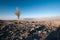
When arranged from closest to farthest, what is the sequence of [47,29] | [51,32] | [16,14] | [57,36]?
[57,36], [51,32], [47,29], [16,14]

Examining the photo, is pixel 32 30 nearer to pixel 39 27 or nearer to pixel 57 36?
pixel 39 27

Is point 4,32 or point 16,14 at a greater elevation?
point 16,14

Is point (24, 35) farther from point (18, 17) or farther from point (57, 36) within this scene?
point (18, 17)

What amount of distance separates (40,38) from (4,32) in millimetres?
4246

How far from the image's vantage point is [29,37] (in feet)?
34.6

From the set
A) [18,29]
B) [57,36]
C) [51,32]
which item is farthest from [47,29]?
[18,29]

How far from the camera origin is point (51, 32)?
36.7 feet

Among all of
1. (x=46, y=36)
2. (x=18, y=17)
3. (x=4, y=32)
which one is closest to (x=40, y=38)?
(x=46, y=36)

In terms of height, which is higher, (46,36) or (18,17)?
(18,17)

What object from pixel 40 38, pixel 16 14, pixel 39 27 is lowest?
pixel 40 38

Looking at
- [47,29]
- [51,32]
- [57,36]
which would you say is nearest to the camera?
[57,36]

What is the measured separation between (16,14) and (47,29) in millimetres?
7419

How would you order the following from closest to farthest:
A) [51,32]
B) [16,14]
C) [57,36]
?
[57,36] → [51,32] → [16,14]

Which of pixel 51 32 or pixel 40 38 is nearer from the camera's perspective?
pixel 40 38
